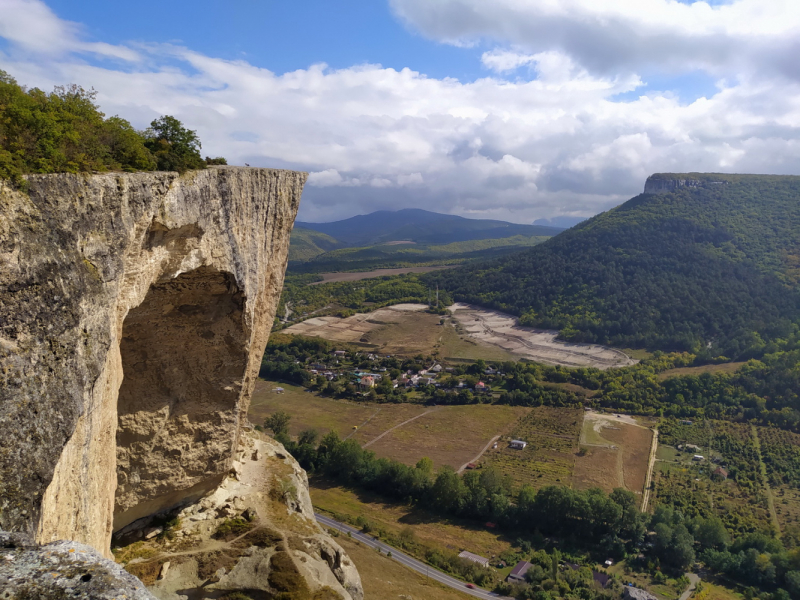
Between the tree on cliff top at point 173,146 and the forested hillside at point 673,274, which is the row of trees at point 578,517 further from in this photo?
the forested hillside at point 673,274

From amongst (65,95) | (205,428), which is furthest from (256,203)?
(205,428)

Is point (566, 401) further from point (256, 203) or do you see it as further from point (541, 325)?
point (256, 203)

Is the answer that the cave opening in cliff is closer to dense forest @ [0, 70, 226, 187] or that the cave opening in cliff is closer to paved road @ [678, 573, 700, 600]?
dense forest @ [0, 70, 226, 187]

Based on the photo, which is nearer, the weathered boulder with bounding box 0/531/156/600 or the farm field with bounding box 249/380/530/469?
the weathered boulder with bounding box 0/531/156/600

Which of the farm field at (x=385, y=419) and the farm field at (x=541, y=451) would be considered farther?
the farm field at (x=385, y=419)

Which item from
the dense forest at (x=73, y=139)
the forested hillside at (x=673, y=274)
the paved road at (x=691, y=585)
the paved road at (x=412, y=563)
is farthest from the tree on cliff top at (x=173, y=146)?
the forested hillside at (x=673, y=274)

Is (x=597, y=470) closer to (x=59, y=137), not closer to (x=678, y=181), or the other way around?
(x=59, y=137)

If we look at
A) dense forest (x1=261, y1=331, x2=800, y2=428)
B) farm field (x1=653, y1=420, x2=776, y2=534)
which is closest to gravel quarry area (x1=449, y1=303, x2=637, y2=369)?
dense forest (x1=261, y1=331, x2=800, y2=428)
